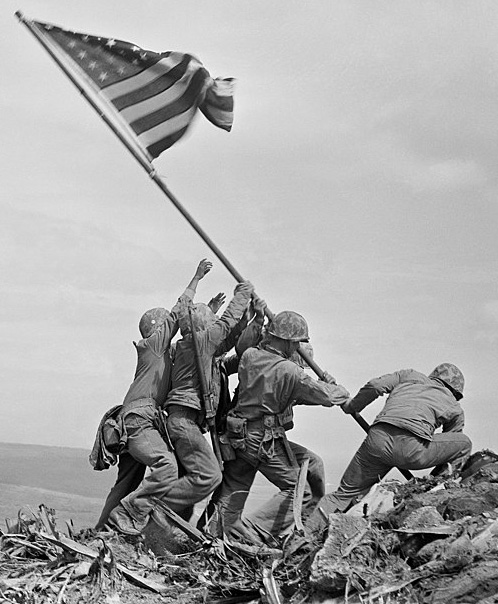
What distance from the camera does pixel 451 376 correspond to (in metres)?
12.3

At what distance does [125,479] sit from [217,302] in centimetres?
236

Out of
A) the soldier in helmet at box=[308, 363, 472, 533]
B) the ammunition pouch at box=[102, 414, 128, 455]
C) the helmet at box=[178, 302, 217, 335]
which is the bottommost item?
the ammunition pouch at box=[102, 414, 128, 455]

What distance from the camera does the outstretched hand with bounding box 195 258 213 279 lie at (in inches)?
502

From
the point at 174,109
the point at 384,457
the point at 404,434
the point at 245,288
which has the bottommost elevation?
the point at 384,457

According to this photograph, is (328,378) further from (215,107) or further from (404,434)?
(215,107)

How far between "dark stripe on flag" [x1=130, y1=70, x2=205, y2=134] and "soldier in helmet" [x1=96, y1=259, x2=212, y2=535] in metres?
1.77

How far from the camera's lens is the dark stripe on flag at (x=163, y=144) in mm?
12844

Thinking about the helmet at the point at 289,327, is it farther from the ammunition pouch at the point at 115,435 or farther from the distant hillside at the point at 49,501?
the distant hillside at the point at 49,501

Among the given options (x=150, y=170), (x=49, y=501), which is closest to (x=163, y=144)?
(x=150, y=170)

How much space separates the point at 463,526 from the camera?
8898mm

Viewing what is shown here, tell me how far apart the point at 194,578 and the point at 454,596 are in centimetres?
294

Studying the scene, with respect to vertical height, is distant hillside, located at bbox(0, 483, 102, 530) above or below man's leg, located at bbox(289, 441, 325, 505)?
below

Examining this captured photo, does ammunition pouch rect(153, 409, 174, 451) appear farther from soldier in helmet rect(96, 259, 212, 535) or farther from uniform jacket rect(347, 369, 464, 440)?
uniform jacket rect(347, 369, 464, 440)

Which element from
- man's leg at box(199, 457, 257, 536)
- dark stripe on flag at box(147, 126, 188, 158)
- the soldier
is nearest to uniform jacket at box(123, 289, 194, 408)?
the soldier
